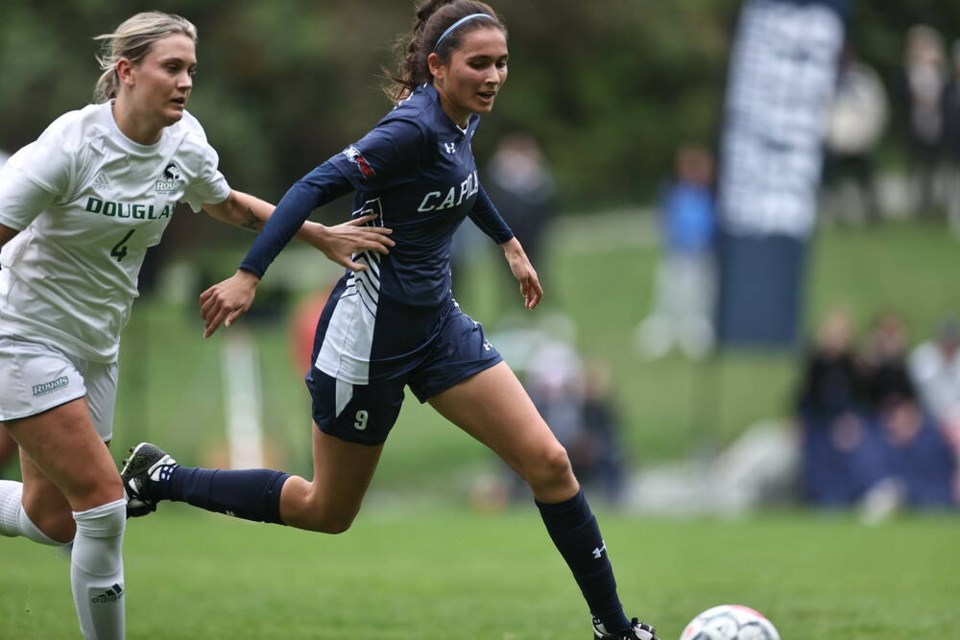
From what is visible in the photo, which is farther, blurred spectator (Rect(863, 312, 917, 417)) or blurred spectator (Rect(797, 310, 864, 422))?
→ blurred spectator (Rect(863, 312, 917, 417))

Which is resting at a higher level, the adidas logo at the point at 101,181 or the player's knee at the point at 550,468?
the adidas logo at the point at 101,181

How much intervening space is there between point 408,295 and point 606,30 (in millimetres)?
27211

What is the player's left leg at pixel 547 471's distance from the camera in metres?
5.50

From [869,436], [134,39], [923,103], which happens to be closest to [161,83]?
[134,39]

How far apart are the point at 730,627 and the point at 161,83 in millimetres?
2815

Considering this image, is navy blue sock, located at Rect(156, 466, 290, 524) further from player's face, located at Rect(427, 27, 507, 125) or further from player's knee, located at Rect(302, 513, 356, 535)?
player's face, located at Rect(427, 27, 507, 125)

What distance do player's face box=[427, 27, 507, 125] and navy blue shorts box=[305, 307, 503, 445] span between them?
870 millimetres

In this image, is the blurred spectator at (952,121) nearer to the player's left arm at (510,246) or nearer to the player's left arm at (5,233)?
the player's left arm at (510,246)

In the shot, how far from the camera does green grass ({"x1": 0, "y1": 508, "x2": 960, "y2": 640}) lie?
6863 millimetres

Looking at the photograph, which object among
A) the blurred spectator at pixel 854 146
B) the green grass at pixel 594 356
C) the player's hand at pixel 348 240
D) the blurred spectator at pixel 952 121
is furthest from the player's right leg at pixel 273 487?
the blurred spectator at pixel 952 121

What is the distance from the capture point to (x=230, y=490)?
587cm

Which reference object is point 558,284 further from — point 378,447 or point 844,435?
point 378,447

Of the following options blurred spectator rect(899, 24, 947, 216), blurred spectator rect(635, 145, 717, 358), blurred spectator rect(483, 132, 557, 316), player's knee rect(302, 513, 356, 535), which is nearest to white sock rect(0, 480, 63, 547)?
player's knee rect(302, 513, 356, 535)

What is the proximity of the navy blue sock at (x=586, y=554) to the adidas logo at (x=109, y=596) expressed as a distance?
1.58 m
